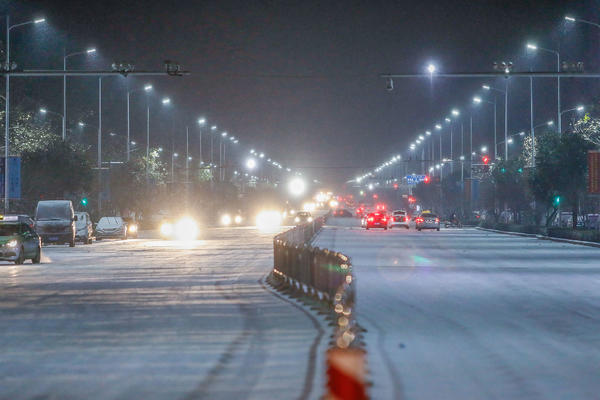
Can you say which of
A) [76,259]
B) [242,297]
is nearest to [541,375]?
[242,297]

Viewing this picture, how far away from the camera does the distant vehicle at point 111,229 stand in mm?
73875

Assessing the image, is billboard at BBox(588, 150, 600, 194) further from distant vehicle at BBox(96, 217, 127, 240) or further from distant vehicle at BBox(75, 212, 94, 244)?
distant vehicle at BBox(96, 217, 127, 240)

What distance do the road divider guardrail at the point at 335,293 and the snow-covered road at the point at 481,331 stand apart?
59 cm

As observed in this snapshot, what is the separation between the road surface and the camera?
11965 millimetres

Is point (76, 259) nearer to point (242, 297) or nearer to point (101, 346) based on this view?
point (242, 297)

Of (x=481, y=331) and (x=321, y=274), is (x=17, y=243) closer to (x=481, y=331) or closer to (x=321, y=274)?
(x=321, y=274)

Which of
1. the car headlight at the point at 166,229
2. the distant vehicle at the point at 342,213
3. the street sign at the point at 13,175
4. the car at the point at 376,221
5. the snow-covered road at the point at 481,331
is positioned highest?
the street sign at the point at 13,175

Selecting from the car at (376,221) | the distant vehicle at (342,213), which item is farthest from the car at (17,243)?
the distant vehicle at (342,213)

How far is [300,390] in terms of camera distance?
449 inches

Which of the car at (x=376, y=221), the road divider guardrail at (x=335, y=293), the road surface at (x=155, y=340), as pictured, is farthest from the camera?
the car at (x=376, y=221)

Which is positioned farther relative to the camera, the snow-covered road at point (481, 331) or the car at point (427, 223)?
the car at point (427, 223)

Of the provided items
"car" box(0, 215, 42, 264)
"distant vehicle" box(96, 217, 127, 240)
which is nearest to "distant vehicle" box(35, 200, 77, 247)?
"distant vehicle" box(96, 217, 127, 240)

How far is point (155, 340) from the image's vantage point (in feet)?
54.0

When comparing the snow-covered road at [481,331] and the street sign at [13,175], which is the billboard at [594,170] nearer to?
the snow-covered road at [481,331]
